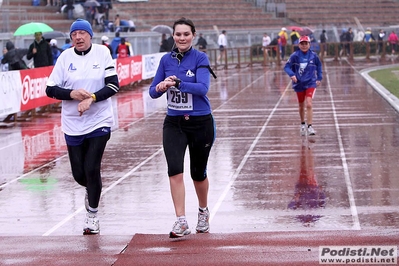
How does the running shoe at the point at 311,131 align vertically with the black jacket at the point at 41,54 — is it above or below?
below

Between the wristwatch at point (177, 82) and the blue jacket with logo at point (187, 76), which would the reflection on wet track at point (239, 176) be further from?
the wristwatch at point (177, 82)

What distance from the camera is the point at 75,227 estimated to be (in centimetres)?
909

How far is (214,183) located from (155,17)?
139ft

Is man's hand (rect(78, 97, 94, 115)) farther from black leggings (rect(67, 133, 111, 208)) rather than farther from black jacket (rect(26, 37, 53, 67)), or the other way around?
black jacket (rect(26, 37, 53, 67))

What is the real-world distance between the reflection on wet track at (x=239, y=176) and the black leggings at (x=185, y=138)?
1169mm

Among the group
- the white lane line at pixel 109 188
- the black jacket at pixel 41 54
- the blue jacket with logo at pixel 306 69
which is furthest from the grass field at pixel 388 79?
the white lane line at pixel 109 188

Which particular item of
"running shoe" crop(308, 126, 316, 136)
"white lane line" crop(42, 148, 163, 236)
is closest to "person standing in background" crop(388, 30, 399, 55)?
"running shoe" crop(308, 126, 316, 136)

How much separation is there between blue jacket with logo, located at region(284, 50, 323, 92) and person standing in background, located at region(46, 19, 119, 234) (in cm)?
858

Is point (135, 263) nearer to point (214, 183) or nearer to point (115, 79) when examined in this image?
point (115, 79)

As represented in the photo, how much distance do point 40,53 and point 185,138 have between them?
1599cm

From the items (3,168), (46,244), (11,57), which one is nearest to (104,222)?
(46,244)

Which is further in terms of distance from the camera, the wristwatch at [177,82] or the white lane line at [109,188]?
the white lane line at [109,188]

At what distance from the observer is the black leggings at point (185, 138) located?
772cm

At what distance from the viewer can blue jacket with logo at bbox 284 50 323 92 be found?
1641cm
